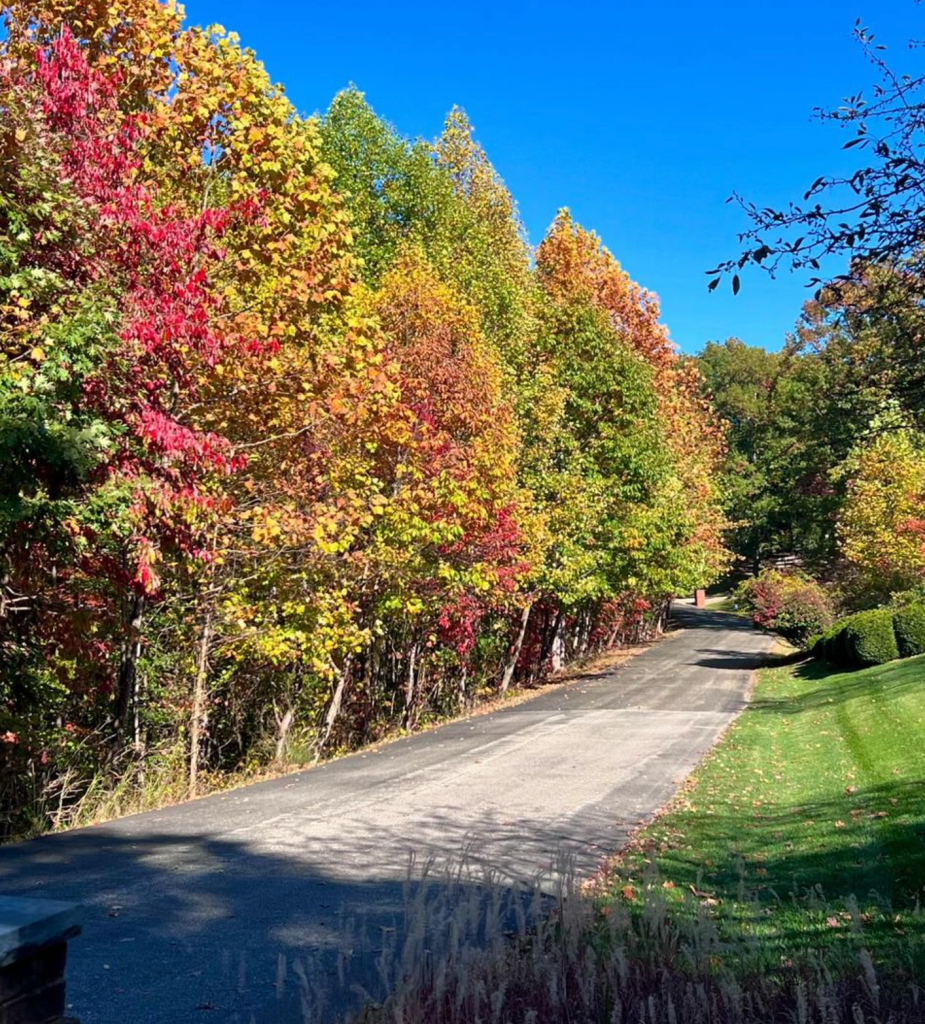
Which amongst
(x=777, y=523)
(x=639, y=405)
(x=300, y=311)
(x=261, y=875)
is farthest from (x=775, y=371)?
(x=261, y=875)

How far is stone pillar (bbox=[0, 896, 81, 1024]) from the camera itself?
2508mm

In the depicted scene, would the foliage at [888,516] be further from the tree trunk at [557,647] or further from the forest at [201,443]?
the forest at [201,443]

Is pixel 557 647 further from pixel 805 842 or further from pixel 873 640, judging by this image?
pixel 805 842

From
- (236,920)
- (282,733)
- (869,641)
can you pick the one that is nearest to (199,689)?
(282,733)

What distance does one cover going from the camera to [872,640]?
25328mm

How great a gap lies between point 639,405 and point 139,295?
841 inches

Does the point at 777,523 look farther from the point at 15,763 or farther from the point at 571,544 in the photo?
the point at 15,763

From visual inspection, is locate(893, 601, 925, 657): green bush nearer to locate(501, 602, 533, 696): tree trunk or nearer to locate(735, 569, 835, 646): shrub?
locate(735, 569, 835, 646): shrub

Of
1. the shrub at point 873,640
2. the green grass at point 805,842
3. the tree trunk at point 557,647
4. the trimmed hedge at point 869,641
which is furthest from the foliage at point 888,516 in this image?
the green grass at point 805,842

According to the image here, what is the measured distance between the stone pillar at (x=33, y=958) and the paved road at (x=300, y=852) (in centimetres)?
88

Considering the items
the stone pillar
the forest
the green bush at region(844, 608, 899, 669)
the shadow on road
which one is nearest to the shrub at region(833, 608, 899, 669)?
the green bush at region(844, 608, 899, 669)

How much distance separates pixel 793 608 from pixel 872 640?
292 inches

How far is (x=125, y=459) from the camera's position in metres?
8.41

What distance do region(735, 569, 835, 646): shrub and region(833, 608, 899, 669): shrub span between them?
621 cm
